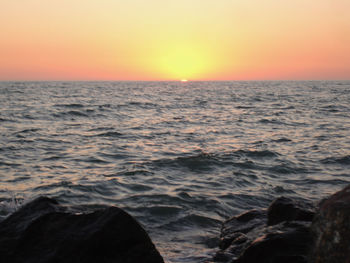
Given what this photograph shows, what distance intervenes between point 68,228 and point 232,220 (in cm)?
327

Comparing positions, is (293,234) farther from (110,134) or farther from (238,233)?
(110,134)

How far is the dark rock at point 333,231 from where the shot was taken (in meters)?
3.03

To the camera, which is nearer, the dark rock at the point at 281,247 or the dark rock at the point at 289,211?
the dark rock at the point at 281,247

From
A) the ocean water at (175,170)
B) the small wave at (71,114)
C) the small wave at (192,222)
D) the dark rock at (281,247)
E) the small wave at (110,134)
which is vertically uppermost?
the small wave at (71,114)

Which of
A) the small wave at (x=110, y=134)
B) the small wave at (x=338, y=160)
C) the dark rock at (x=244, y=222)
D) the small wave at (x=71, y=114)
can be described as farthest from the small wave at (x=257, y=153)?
the small wave at (x=71, y=114)

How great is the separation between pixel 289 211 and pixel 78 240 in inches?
115

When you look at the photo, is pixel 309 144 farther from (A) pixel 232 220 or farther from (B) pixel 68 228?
(B) pixel 68 228

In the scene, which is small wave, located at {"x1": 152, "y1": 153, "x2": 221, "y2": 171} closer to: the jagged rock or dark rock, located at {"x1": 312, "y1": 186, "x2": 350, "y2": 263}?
the jagged rock

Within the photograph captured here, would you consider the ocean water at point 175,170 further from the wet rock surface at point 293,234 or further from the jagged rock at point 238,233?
the wet rock surface at point 293,234

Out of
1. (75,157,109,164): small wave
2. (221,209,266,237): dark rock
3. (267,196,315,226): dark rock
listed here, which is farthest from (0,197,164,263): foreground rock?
(75,157,109,164): small wave

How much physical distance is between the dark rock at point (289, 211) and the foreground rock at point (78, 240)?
1.99 m

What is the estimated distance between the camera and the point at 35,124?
66.0 ft

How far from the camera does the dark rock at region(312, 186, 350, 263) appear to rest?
303 centimetres

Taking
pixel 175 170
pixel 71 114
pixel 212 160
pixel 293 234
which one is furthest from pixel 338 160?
pixel 71 114
